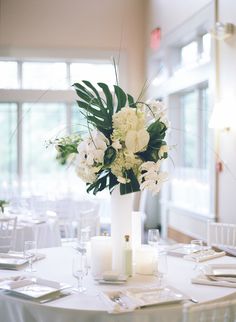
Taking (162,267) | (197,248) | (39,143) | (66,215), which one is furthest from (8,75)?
(162,267)

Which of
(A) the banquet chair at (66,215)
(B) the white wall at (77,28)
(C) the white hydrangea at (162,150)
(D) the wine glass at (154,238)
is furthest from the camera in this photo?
(B) the white wall at (77,28)

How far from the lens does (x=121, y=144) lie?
2266 millimetres

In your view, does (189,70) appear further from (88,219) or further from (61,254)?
(61,254)

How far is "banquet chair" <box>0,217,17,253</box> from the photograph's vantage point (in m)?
4.11

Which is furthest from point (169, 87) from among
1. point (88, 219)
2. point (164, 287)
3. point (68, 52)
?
point (164, 287)

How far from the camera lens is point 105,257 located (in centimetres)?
235

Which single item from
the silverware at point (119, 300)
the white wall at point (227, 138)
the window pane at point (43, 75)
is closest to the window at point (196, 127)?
the white wall at point (227, 138)

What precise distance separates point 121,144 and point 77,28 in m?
5.91

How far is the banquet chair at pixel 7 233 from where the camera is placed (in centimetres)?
411

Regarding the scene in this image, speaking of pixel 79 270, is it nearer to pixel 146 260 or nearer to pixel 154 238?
pixel 146 260

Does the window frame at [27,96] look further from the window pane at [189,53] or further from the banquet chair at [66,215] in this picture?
the window pane at [189,53]

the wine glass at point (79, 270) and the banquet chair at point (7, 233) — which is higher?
the wine glass at point (79, 270)

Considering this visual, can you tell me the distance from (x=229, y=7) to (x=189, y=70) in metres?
1.27

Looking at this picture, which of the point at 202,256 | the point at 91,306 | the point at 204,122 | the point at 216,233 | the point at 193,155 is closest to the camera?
the point at 91,306
